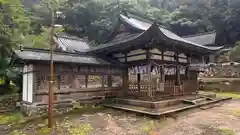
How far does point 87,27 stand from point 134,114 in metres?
29.0

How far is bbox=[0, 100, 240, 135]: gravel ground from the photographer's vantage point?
21.2 ft

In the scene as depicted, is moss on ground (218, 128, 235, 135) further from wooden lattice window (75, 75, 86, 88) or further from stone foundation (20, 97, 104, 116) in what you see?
wooden lattice window (75, 75, 86, 88)

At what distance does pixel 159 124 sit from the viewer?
7469 mm

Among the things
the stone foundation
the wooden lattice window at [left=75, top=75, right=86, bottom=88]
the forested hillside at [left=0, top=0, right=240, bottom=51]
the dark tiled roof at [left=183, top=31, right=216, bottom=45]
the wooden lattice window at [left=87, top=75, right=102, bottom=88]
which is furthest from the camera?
the forested hillside at [left=0, top=0, right=240, bottom=51]

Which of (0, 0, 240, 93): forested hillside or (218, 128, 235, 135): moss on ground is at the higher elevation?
(0, 0, 240, 93): forested hillside

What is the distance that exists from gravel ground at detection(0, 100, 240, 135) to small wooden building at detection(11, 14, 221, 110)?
7.63ft

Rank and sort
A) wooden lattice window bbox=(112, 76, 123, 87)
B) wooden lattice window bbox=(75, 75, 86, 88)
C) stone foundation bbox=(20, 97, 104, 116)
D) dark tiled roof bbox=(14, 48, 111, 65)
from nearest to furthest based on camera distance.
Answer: dark tiled roof bbox=(14, 48, 111, 65)
stone foundation bbox=(20, 97, 104, 116)
wooden lattice window bbox=(75, 75, 86, 88)
wooden lattice window bbox=(112, 76, 123, 87)

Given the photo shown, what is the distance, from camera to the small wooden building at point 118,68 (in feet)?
31.4

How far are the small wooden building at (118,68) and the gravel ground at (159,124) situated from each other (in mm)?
2326

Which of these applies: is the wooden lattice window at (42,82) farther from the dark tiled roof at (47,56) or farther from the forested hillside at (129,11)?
the forested hillside at (129,11)

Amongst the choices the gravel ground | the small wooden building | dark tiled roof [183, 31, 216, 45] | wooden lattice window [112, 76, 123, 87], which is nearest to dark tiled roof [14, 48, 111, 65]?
the small wooden building

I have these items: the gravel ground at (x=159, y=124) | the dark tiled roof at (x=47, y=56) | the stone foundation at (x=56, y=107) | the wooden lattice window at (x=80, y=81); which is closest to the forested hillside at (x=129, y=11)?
the dark tiled roof at (x=47, y=56)

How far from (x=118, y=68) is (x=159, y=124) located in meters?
5.87

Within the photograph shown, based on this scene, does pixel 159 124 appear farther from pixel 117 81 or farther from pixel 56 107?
pixel 117 81
